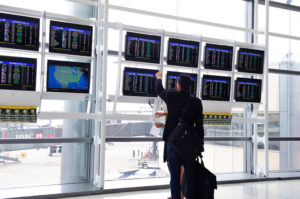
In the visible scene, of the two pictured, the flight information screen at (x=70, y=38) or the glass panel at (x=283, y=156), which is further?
the glass panel at (x=283, y=156)

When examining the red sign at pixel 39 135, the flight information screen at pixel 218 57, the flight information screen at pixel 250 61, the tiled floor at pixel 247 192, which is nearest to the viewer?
the tiled floor at pixel 247 192

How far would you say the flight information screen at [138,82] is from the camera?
4039 millimetres

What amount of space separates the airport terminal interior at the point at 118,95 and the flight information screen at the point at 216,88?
0.02 meters

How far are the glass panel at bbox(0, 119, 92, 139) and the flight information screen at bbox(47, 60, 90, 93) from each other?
0.65m

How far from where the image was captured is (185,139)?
9.14 feet

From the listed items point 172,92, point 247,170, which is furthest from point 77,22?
point 247,170

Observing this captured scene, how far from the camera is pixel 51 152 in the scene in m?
4.09

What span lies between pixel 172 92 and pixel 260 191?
7.22 feet

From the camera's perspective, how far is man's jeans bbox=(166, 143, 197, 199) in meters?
2.81

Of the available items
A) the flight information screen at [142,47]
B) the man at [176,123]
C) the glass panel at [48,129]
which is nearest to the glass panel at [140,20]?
the flight information screen at [142,47]

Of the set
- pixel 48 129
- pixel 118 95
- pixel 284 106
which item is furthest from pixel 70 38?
pixel 284 106

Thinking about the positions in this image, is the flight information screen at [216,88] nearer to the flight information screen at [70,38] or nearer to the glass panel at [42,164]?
the flight information screen at [70,38]

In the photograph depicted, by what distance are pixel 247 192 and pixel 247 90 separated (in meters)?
1.62

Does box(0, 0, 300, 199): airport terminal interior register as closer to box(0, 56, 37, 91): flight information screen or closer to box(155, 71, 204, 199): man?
box(0, 56, 37, 91): flight information screen
